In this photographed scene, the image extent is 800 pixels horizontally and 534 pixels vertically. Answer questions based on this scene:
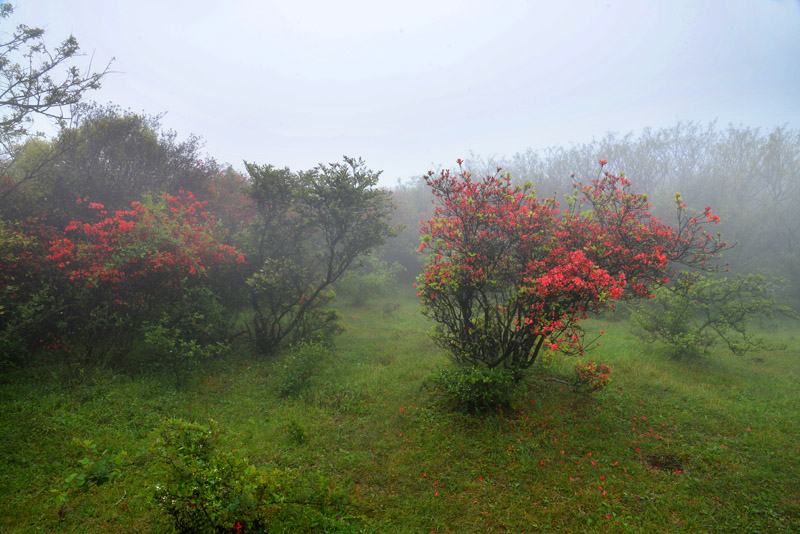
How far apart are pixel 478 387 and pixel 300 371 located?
158 inches

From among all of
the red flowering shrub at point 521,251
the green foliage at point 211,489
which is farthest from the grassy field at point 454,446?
the red flowering shrub at point 521,251

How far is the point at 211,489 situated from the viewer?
9.98 feet

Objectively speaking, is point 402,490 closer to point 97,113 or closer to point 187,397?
point 187,397

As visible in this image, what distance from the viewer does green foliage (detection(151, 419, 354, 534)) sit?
9.89ft

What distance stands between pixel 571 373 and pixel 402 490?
4.79m

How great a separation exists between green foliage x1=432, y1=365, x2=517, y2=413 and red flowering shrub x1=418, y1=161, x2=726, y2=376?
1.25ft

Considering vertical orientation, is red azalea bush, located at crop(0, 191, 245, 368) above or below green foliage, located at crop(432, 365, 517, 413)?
above

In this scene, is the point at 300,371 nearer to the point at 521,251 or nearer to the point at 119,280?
the point at 119,280

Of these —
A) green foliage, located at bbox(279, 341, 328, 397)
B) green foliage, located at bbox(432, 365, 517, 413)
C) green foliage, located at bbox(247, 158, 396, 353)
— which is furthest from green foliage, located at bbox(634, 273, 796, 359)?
green foliage, located at bbox(279, 341, 328, 397)

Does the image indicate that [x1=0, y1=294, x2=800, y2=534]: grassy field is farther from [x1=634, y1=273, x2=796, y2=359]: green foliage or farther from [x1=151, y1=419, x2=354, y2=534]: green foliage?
[x1=634, y1=273, x2=796, y2=359]: green foliage

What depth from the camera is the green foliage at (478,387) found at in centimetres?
575

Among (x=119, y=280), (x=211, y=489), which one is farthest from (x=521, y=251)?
(x=119, y=280)

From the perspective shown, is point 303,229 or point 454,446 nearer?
point 454,446

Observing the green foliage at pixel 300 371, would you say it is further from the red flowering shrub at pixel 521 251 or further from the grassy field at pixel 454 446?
the red flowering shrub at pixel 521 251
